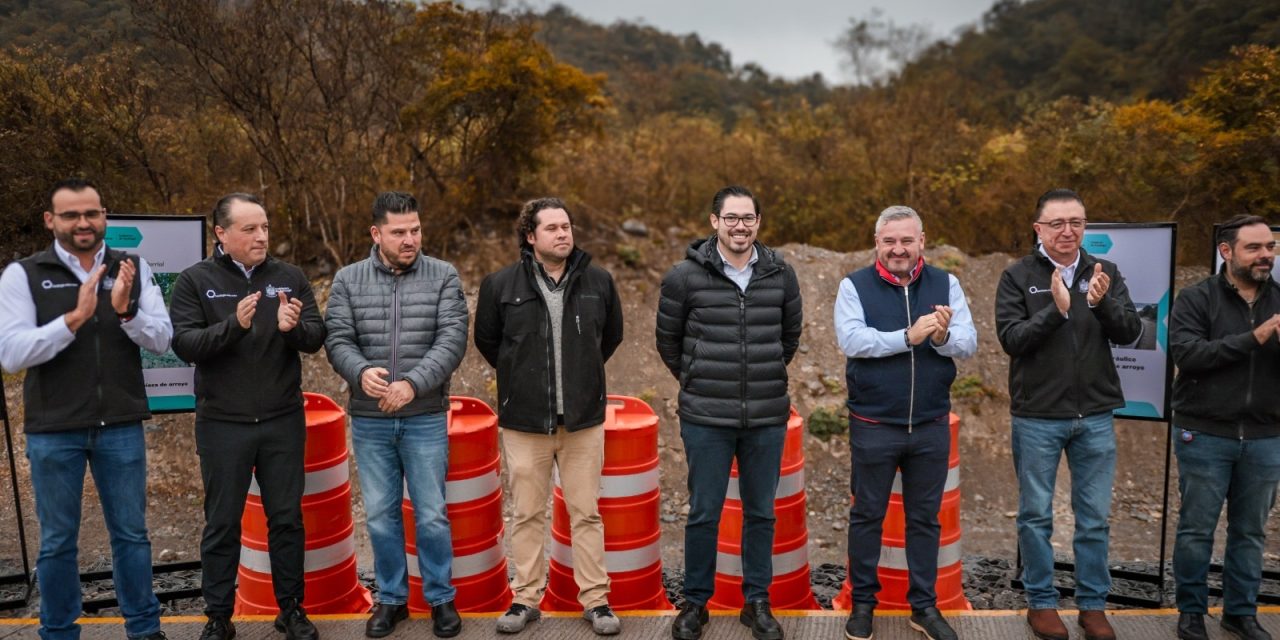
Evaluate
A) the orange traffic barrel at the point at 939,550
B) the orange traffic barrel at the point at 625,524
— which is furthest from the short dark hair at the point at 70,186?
the orange traffic barrel at the point at 939,550

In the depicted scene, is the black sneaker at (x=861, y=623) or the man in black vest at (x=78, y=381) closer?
the man in black vest at (x=78, y=381)

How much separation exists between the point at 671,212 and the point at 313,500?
9785mm

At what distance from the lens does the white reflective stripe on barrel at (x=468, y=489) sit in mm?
4797

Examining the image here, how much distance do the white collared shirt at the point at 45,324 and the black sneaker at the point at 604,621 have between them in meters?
2.73

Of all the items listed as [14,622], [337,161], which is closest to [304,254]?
[337,161]

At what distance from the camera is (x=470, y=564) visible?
490 cm

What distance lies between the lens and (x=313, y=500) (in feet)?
16.2

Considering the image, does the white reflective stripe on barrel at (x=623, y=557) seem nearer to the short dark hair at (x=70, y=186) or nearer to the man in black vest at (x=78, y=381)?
the man in black vest at (x=78, y=381)

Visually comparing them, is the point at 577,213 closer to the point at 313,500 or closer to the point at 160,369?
the point at 160,369

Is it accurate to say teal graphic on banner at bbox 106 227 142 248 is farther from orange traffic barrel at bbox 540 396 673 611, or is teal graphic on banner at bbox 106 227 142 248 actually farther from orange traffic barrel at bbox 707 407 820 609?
orange traffic barrel at bbox 707 407 820 609

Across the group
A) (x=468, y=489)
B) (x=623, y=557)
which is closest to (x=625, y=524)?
(x=623, y=557)

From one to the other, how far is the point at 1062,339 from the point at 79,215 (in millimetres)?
5206

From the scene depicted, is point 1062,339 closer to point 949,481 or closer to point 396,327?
point 949,481

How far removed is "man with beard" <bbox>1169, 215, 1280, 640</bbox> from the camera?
14.2 feet
